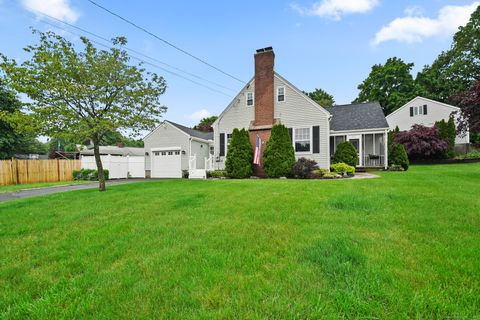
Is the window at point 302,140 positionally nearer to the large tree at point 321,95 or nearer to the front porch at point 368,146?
the front porch at point 368,146

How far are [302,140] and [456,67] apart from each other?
3139cm

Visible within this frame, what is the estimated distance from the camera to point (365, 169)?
15.5 meters

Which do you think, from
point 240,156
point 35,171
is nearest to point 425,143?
point 240,156

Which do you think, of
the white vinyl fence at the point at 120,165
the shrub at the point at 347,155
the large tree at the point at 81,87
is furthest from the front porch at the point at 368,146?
the white vinyl fence at the point at 120,165

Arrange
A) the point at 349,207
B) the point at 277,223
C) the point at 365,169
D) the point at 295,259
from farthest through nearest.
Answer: the point at 365,169, the point at 349,207, the point at 277,223, the point at 295,259

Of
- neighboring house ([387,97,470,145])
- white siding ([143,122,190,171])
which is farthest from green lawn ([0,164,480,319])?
neighboring house ([387,97,470,145])

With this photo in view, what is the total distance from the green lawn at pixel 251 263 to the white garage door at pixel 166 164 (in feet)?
45.2

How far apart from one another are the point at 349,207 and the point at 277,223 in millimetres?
1818

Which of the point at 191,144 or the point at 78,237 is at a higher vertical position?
the point at 191,144

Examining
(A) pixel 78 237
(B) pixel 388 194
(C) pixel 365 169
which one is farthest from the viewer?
(C) pixel 365 169

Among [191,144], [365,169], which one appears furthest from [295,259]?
[191,144]

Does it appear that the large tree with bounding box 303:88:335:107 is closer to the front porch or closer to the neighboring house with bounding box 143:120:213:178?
the front porch

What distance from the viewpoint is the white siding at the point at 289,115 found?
13453 millimetres

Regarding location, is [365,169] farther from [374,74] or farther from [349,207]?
[374,74]
